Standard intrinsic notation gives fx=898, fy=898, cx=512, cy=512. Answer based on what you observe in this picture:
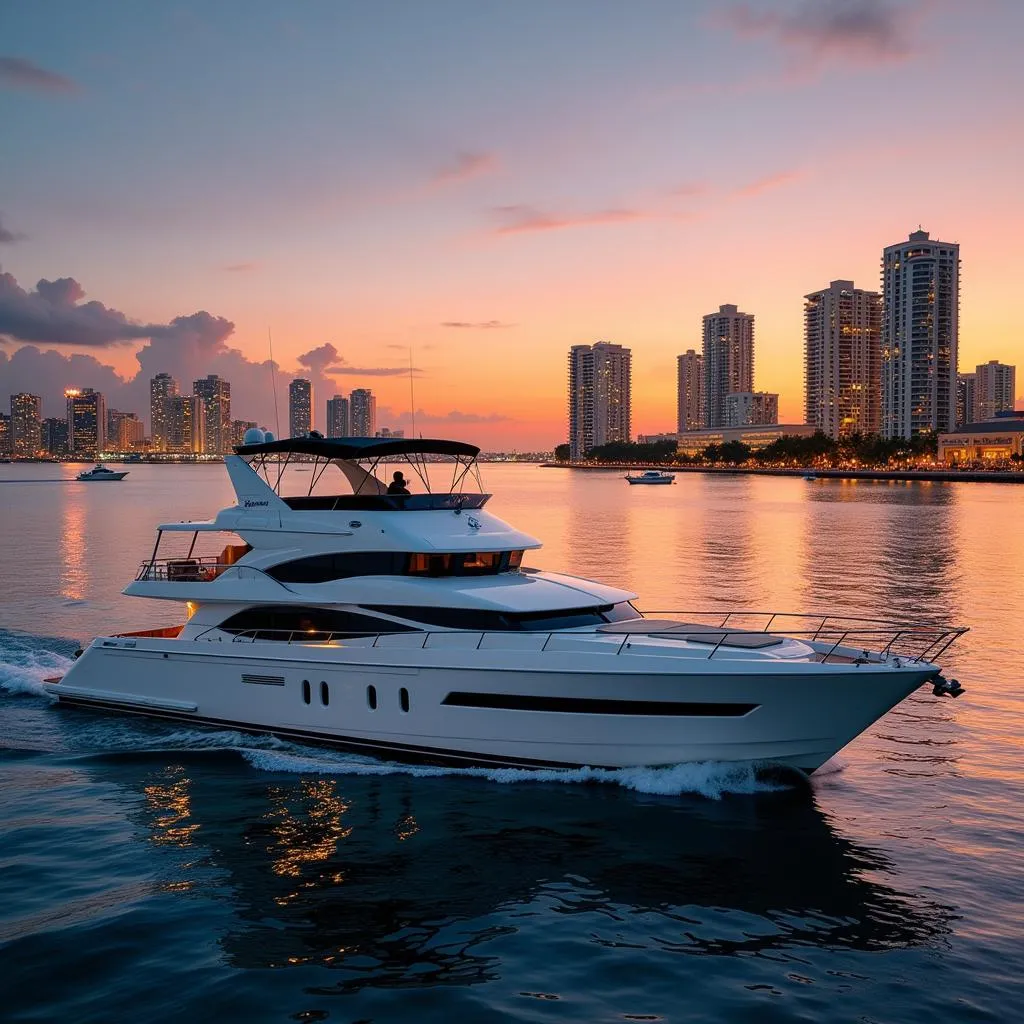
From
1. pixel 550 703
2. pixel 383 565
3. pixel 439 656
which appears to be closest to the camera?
pixel 550 703

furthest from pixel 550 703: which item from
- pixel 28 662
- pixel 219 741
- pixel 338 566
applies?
pixel 28 662

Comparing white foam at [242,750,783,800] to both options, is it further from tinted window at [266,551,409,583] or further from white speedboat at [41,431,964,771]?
tinted window at [266,551,409,583]

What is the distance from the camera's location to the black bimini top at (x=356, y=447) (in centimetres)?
1616

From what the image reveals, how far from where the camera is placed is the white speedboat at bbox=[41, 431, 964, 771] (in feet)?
41.2

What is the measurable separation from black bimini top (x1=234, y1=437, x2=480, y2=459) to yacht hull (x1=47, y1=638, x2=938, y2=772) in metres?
3.65

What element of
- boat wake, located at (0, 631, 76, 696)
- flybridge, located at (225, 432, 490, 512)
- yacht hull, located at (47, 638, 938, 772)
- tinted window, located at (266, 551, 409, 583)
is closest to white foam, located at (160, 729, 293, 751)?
yacht hull, located at (47, 638, 938, 772)

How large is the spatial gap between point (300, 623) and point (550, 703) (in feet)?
16.6

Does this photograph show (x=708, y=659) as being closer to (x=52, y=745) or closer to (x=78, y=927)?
(x=78, y=927)

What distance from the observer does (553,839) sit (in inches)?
459

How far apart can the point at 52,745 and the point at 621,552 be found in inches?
1495

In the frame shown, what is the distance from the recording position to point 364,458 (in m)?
16.8

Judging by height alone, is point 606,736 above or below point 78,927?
above

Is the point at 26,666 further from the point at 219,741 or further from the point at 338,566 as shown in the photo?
the point at 338,566

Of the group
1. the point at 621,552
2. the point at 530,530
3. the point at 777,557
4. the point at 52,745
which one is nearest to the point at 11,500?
the point at 530,530
